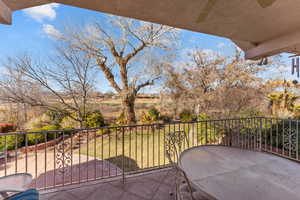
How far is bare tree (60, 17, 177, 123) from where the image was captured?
262 inches

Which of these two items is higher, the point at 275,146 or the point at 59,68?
the point at 59,68

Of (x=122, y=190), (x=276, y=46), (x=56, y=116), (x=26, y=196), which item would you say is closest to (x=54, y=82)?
(x=56, y=116)

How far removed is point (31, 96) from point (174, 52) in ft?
22.2

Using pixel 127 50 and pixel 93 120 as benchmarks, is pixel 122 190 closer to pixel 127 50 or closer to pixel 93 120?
pixel 93 120

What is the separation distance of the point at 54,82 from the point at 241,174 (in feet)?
22.4

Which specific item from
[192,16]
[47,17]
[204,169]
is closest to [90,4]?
[192,16]

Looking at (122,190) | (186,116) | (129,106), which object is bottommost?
(122,190)

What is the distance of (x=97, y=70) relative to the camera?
22.6ft

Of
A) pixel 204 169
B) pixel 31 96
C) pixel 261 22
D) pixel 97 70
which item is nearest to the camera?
pixel 204 169

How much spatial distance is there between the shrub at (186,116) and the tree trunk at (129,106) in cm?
264

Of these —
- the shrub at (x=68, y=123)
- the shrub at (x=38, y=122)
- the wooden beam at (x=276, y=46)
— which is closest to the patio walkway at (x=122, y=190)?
the wooden beam at (x=276, y=46)

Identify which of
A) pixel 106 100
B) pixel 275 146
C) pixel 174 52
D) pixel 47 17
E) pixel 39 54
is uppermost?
pixel 47 17

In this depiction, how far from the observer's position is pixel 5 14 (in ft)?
5.57

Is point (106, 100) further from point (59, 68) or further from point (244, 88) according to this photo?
point (244, 88)
